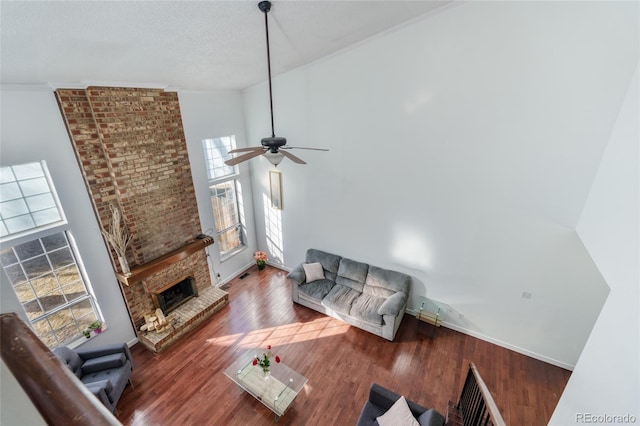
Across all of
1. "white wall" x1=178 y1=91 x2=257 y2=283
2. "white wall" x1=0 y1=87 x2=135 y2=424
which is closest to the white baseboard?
"white wall" x1=178 y1=91 x2=257 y2=283

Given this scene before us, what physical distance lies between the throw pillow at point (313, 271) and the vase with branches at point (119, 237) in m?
2.97

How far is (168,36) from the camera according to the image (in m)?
2.89

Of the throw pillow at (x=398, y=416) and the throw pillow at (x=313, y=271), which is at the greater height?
the throw pillow at (x=313, y=271)

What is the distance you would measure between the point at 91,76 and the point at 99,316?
338cm

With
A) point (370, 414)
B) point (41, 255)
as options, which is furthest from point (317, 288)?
point (41, 255)

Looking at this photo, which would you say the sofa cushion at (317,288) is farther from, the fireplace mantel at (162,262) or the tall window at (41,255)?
the tall window at (41,255)

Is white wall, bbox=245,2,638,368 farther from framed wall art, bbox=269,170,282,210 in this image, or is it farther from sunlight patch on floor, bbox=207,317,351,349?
sunlight patch on floor, bbox=207,317,351,349

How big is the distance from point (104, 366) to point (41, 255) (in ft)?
5.41

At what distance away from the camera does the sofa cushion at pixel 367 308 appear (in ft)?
15.5

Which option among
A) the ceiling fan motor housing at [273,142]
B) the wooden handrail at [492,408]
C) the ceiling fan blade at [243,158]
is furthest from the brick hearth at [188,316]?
the wooden handrail at [492,408]

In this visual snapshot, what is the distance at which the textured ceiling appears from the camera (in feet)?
7.51

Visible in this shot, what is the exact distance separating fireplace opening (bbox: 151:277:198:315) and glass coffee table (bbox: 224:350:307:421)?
1.78 m

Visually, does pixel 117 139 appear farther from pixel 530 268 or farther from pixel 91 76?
pixel 530 268

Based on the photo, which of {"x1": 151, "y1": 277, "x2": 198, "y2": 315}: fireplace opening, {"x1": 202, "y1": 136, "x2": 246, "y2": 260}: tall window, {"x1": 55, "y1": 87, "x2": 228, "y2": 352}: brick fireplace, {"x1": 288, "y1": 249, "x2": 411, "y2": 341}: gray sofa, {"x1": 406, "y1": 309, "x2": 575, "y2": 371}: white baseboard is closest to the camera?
{"x1": 55, "y1": 87, "x2": 228, "y2": 352}: brick fireplace
